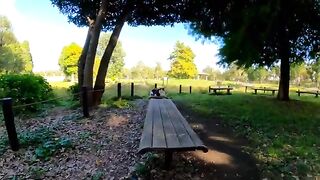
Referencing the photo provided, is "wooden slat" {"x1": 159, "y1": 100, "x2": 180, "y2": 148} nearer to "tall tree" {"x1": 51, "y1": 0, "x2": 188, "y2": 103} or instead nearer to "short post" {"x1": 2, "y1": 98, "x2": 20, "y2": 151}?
"short post" {"x1": 2, "y1": 98, "x2": 20, "y2": 151}

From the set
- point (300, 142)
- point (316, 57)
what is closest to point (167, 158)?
point (300, 142)

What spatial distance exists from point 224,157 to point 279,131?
130 inches

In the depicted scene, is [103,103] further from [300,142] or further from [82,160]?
[300,142]

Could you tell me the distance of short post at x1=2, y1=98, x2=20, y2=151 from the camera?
596cm

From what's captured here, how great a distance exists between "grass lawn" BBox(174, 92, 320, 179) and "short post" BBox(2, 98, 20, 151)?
4719 mm

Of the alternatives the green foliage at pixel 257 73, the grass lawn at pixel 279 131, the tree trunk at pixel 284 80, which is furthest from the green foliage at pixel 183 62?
the grass lawn at pixel 279 131

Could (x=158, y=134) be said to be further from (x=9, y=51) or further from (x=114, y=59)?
(x=114, y=59)

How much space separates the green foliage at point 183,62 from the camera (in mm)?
63062

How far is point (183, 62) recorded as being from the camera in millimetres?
63531

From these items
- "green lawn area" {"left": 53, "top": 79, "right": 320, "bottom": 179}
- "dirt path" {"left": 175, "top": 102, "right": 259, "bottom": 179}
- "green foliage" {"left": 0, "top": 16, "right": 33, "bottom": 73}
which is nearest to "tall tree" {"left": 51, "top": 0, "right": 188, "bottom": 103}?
"green lawn area" {"left": 53, "top": 79, "right": 320, "bottom": 179}

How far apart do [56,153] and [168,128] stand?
239cm

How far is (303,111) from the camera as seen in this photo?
12172 millimetres

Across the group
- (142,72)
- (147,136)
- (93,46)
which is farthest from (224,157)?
(142,72)

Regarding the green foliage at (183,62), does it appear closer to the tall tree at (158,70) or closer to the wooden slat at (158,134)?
the tall tree at (158,70)
